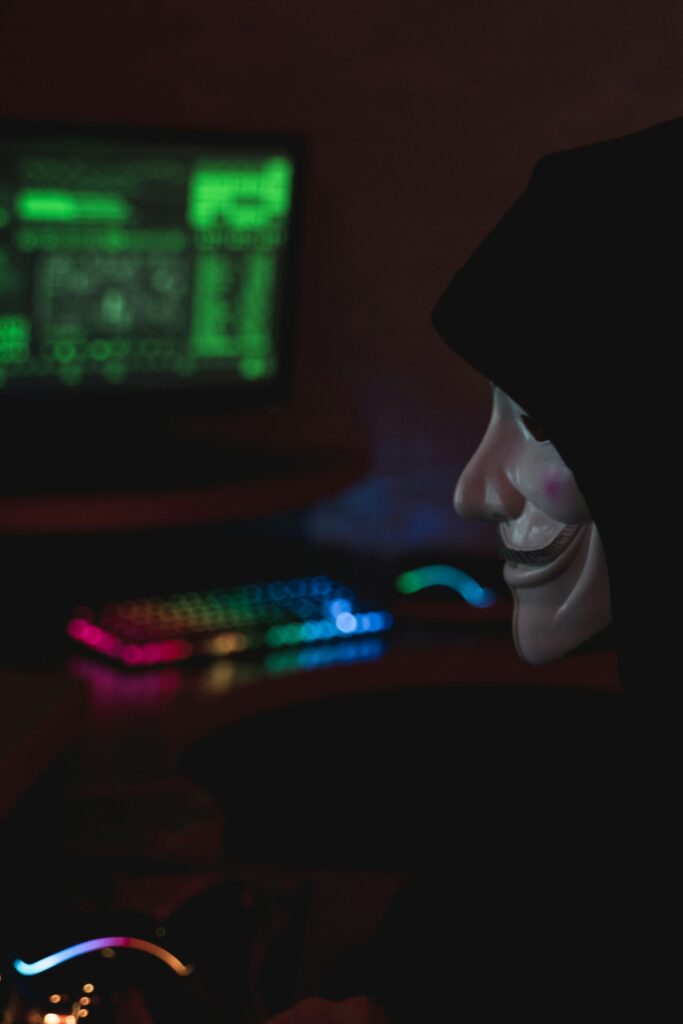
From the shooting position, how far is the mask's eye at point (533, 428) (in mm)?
919

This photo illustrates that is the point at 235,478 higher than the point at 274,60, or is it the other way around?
the point at 274,60

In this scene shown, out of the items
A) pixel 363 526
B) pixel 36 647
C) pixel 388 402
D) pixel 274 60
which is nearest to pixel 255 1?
pixel 274 60

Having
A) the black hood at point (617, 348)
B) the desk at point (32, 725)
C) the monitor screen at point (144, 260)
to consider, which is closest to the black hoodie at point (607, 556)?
the black hood at point (617, 348)

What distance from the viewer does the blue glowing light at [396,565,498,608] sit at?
1979 mm

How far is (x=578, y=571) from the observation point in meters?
0.95

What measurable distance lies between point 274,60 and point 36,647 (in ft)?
3.03

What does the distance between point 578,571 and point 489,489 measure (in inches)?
3.0

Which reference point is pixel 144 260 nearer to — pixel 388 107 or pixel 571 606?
pixel 388 107

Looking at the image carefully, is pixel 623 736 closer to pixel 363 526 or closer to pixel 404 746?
pixel 404 746

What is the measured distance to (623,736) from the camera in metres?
0.90

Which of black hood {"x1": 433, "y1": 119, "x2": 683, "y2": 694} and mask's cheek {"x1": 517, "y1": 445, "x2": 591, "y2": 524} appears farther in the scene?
mask's cheek {"x1": 517, "y1": 445, "x2": 591, "y2": 524}

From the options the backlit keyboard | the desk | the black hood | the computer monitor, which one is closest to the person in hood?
the black hood

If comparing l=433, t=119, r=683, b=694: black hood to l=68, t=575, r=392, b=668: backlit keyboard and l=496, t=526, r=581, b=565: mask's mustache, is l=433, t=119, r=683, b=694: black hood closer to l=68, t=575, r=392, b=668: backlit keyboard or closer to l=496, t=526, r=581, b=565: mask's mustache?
l=496, t=526, r=581, b=565: mask's mustache

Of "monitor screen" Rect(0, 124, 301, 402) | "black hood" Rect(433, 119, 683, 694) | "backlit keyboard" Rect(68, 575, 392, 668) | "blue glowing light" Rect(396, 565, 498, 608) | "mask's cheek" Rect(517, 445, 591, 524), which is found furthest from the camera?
"blue glowing light" Rect(396, 565, 498, 608)
